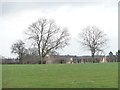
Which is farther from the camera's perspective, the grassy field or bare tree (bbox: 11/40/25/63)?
bare tree (bbox: 11/40/25/63)

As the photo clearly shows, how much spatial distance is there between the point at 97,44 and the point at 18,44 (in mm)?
16413

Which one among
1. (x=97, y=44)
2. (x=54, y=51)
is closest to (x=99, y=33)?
(x=97, y=44)

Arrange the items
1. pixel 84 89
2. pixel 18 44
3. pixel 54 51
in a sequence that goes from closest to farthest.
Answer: pixel 84 89 < pixel 18 44 < pixel 54 51

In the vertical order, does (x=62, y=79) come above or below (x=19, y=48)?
below

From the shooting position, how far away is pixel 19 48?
62.5 m

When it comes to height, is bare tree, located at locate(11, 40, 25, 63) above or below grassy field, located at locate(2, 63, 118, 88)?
above

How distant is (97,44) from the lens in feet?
213

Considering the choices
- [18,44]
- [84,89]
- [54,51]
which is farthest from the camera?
[54,51]

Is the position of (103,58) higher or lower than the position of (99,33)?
lower

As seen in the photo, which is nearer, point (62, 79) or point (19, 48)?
point (62, 79)

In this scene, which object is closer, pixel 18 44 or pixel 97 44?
pixel 18 44

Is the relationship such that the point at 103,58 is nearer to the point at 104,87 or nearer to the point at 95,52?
A: the point at 95,52

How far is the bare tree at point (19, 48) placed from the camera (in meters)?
60.5

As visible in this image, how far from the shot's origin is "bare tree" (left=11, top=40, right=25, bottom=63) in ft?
198
